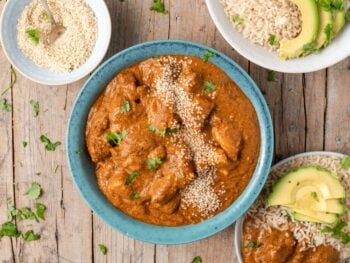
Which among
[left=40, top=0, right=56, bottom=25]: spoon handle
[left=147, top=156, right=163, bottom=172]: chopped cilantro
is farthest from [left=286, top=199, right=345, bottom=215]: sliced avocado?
[left=40, top=0, right=56, bottom=25]: spoon handle

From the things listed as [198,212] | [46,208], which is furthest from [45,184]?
[198,212]

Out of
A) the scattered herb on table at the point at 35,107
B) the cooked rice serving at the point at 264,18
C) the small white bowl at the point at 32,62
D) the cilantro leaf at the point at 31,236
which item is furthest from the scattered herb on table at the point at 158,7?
the cilantro leaf at the point at 31,236

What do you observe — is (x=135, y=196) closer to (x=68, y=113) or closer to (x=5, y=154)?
(x=68, y=113)

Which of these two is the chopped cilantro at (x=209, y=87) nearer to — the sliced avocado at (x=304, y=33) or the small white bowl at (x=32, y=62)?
the sliced avocado at (x=304, y=33)

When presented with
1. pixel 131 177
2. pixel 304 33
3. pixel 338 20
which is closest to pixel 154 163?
pixel 131 177

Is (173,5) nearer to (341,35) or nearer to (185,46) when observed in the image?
(185,46)

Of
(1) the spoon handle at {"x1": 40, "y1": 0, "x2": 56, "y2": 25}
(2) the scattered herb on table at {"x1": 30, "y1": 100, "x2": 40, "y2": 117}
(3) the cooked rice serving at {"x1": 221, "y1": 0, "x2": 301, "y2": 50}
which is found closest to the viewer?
(3) the cooked rice serving at {"x1": 221, "y1": 0, "x2": 301, "y2": 50}

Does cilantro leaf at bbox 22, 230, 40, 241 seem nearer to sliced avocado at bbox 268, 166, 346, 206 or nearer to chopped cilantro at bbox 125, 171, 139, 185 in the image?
chopped cilantro at bbox 125, 171, 139, 185
